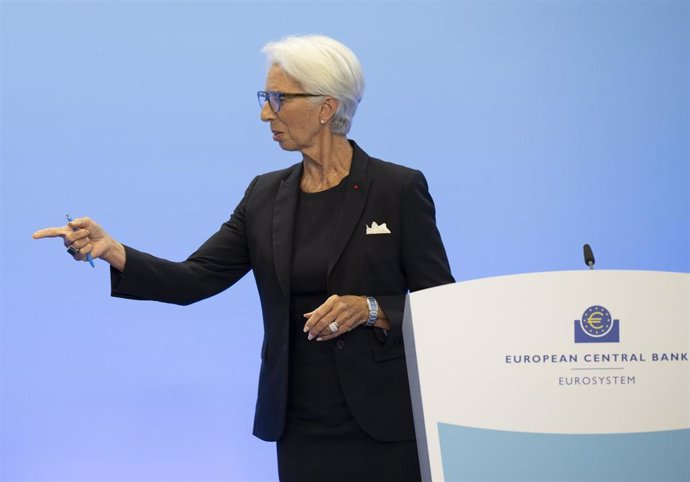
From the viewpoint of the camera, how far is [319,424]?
2029mm

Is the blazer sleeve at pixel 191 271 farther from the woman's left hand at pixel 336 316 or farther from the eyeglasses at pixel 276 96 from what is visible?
the woman's left hand at pixel 336 316

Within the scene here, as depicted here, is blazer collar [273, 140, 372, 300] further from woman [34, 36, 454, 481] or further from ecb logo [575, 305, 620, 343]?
ecb logo [575, 305, 620, 343]

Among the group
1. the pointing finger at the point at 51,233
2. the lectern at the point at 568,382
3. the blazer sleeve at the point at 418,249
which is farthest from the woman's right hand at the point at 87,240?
the lectern at the point at 568,382

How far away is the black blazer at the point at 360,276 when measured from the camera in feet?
6.61

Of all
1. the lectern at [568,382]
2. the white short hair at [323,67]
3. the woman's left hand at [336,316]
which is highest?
the white short hair at [323,67]

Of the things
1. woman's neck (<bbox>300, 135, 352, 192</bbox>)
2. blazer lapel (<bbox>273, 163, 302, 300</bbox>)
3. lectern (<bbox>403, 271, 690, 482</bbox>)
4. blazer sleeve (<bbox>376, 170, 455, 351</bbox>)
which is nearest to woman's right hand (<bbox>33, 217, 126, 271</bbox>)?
blazer lapel (<bbox>273, 163, 302, 300</bbox>)

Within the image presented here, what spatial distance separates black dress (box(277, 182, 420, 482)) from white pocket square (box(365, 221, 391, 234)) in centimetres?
8

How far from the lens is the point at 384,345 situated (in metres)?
2.04

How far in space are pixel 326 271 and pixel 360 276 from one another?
7cm

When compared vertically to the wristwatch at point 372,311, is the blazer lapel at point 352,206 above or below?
above

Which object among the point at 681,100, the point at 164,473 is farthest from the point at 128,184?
the point at 681,100

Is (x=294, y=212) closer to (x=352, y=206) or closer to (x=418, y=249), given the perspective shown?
(x=352, y=206)

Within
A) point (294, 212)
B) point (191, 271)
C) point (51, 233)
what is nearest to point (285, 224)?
point (294, 212)

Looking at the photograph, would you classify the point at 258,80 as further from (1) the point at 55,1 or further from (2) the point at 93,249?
(2) the point at 93,249
